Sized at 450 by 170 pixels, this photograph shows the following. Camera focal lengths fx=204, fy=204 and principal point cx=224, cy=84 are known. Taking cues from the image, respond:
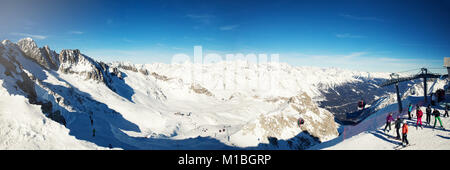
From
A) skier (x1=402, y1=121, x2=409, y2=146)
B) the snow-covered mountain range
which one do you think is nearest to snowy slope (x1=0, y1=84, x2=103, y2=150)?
the snow-covered mountain range

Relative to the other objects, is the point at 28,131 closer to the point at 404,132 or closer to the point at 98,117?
the point at 404,132

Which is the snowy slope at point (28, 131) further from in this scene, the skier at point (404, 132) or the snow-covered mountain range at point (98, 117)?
the skier at point (404, 132)

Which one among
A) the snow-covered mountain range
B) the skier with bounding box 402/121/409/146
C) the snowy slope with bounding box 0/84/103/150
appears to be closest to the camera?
the snowy slope with bounding box 0/84/103/150

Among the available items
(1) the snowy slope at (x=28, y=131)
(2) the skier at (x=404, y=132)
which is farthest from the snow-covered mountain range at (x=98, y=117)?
(2) the skier at (x=404, y=132)

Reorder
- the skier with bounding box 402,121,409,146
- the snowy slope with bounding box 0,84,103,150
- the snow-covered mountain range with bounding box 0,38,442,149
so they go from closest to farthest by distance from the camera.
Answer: the snowy slope with bounding box 0,84,103,150 → the skier with bounding box 402,121,409,146 → the snow-covered mountain range with bounding box 0,38,442,149

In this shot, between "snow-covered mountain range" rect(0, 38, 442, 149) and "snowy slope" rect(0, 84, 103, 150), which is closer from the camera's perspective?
"snowy slope" rect(0, 84, 103, 150)

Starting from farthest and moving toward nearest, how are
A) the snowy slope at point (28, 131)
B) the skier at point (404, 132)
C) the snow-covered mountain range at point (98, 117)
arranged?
the snow-covered mountain range at point (98, 117), the skier at point (404, 132), the snowy slope at point (28, 131)

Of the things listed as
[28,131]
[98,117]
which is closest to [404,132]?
[28,131]

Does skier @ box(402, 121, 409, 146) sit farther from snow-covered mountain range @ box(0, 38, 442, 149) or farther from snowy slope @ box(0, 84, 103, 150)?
snow-covered mountain range @ box(0, 38, 442, 149)

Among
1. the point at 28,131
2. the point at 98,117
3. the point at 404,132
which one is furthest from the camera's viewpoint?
the point at 98,117

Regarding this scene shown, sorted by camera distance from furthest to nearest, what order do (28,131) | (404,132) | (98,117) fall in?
(98,117), (404,132), (28,131)
